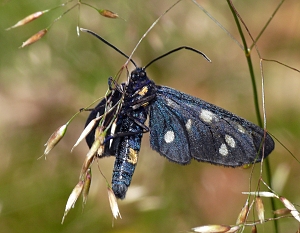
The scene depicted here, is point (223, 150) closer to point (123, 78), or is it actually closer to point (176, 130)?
point (176, 130)

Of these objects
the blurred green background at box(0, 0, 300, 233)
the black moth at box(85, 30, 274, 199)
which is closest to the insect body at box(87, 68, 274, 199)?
the black moth at box(85, 30, 274, 199)

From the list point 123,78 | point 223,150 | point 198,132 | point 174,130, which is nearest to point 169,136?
point 174,130

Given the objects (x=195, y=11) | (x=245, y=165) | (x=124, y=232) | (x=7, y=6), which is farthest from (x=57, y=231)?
(x=195, y=11)

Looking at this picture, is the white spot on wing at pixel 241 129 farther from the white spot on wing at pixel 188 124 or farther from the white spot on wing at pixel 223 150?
the white spot on wing at pixel 188 124

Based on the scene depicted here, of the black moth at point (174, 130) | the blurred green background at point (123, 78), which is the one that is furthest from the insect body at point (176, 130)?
the blurred green background at point (123, 78)

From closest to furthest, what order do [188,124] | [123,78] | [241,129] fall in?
[241,129] → [188,124] → [123,78]

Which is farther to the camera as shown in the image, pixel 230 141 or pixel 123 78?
pixel 123 78

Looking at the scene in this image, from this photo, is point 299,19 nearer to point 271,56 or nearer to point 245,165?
point 271,56
